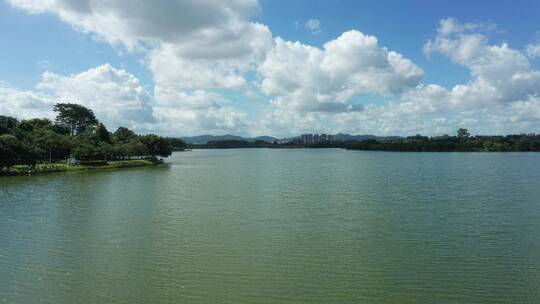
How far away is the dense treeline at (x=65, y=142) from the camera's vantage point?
6456cm

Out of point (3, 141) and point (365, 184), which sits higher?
point (3, 141)

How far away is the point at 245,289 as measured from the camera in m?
13.6

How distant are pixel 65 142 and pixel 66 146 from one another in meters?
0.92

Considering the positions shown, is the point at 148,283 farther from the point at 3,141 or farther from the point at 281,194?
the point at 3,141

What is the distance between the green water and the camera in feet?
43.8

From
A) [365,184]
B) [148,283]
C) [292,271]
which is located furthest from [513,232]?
[365,184]

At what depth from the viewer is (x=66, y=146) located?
282ft

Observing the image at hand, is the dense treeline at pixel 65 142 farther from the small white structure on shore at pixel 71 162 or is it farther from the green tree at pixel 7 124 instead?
the small white structure on shore at pixel 71 162

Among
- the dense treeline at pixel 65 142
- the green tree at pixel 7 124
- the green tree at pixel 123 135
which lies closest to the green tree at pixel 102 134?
the dense treeline at pixel 65 142

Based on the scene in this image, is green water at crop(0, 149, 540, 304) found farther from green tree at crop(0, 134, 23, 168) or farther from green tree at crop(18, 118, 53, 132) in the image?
green tree at crop(18, 118, 53, 132)

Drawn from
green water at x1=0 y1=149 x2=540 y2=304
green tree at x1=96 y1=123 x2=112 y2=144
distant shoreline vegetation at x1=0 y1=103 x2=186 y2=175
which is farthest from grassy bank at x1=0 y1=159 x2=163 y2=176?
green water at x1=0 y1=149 x2=540 y2=304

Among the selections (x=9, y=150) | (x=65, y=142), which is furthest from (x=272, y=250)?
(x=65, y=142)

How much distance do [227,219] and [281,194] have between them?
13.7 m

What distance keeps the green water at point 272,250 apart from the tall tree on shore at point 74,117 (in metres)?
99.5
